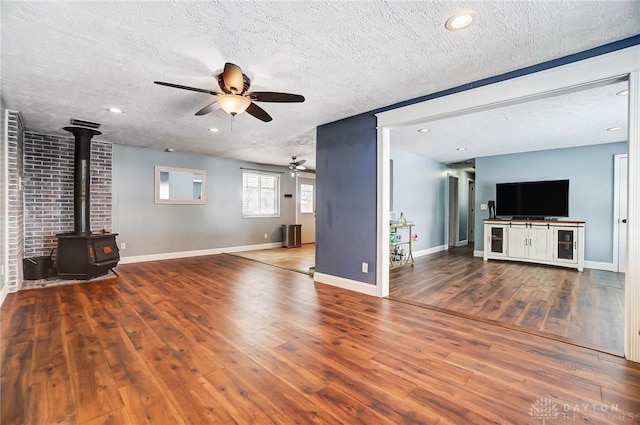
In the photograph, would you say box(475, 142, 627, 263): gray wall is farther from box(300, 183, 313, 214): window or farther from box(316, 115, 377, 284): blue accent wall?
box(300, 183, 313, 214): window

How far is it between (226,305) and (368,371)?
1911mm

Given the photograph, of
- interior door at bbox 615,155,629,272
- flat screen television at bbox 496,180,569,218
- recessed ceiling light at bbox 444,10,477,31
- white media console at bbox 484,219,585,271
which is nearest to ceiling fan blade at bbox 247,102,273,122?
recessed ceiling light at bbox 444,10,477,31

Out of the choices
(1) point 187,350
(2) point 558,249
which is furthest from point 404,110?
(2) point 558,249

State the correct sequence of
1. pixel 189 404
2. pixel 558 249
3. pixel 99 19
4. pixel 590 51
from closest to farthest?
pixel 189 404, pixel 99 19, pixel 590 51, pixel 558 249

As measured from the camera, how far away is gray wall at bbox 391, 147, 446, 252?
608cm

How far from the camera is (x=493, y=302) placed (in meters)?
3.32

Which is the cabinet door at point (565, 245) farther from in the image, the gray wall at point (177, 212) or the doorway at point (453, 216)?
the gray wall at point (177, 212)

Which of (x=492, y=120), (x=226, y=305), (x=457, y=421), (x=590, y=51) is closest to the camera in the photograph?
(x=457, y=421)

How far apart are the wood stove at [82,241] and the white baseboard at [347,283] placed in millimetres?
3370

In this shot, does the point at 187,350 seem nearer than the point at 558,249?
Yes

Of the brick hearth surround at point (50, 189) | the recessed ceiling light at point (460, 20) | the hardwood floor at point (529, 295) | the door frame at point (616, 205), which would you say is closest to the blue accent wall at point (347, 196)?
the hardwood floor at point (529, 295)

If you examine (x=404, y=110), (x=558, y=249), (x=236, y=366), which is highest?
(x=404, y=110)

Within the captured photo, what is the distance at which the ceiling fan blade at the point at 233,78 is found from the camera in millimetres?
2281

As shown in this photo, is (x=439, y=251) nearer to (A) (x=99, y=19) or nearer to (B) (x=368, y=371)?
(B) (x=368, y=371)
